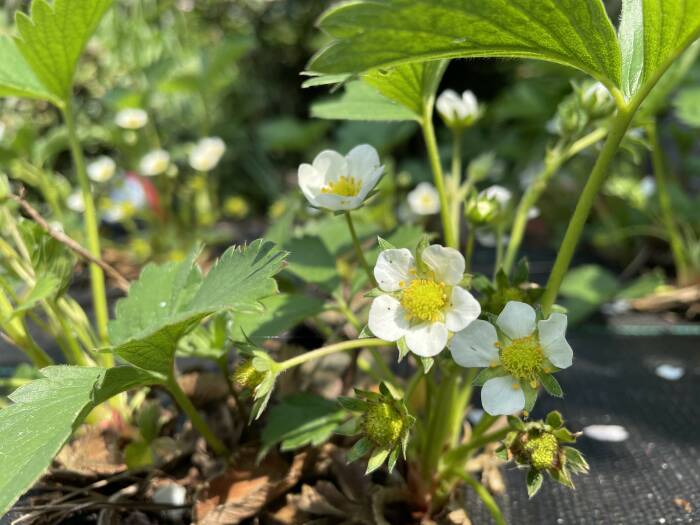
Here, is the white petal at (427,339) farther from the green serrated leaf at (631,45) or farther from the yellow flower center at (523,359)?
the green serrated leaf at (631,45)

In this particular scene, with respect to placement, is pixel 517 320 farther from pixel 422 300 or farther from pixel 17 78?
pixel 17 78

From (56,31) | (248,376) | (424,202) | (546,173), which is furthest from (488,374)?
(424,202)

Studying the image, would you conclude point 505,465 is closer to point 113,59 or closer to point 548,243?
point 548,243

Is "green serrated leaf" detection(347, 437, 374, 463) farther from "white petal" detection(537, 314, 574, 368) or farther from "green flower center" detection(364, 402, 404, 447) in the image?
"white petal" detection(537, 314, 574, 368)

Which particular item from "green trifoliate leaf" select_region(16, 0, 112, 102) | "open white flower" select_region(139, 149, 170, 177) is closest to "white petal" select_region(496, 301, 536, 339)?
"green trifoliate leaf" select_region(16, 0, 112, 102)

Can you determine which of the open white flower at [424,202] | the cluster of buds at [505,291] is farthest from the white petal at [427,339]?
the open white flower at [424,202]

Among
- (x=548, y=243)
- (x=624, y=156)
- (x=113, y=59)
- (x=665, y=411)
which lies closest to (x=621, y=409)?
(x=665, y=411)
